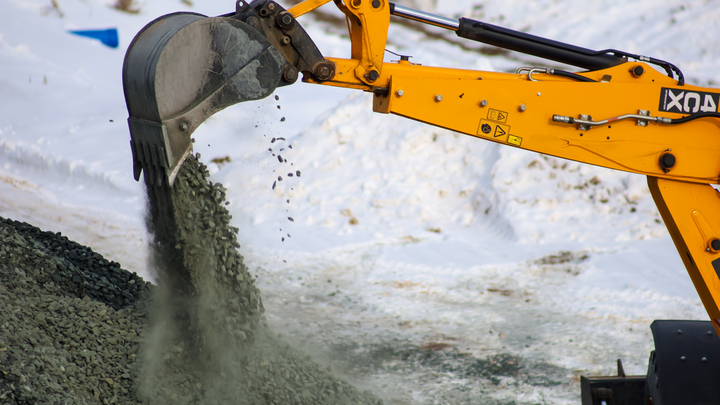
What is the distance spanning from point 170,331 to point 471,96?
244cm

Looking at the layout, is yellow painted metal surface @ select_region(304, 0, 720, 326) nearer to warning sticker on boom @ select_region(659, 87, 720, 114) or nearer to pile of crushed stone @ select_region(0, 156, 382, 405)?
warning sticker on boom @ select_region(659, 87, 720, 114)

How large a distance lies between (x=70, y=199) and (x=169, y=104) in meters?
6.03

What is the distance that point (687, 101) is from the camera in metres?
2.80

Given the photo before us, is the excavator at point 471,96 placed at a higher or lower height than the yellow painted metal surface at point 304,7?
lower

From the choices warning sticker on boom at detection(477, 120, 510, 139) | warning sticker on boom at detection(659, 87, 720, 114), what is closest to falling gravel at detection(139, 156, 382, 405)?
warning sticker on boom at detection(477, 120, 510, 139)

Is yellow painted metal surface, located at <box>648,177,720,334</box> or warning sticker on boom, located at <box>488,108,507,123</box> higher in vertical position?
warning sticker on boom, located at <box>488,108,507,123</box>

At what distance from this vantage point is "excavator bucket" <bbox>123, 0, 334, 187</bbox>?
2480 mm

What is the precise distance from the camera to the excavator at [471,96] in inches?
99.7

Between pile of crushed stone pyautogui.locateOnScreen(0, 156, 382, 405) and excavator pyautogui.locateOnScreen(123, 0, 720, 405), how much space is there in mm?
622

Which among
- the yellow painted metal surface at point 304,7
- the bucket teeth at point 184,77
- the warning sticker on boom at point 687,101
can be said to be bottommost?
the bucket teeth at point 184,77

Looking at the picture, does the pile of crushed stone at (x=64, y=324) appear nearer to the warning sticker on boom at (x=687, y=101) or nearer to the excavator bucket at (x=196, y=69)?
the excavator bucket at (x=196, y=69)

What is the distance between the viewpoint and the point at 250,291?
13.0 feet

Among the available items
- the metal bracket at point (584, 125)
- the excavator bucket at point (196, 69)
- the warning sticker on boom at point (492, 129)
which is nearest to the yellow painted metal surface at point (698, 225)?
the metal bracket at point (584, 125)

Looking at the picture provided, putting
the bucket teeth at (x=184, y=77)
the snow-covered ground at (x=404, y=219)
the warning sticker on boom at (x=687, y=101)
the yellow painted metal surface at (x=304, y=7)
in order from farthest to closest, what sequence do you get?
1. the snow-covered ground at (x=404, y=219)
2. the warning sticker on boom at (x=687, y=101)
3. the yellow painted metal surface at (x=304, y=7)
4. the bucket teeth at (x=184, y=77)
